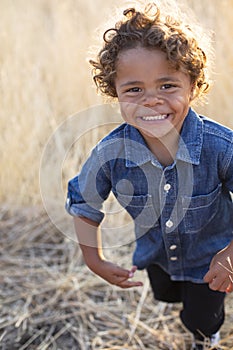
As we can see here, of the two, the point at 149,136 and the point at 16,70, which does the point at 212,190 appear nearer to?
the point at 149,136

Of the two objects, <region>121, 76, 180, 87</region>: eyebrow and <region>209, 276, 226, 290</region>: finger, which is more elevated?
<region>121, 76, 180, 87</region>: eyebrow

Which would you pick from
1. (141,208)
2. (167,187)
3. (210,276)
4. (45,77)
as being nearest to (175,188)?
(167,187)

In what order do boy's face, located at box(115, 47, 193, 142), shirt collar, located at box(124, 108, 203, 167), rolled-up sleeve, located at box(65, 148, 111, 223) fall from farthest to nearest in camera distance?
rolled-up sleeve, located at box(65, 148, 111, 223) < shirt collar, located at box(124, 108, 203, 167) < boy's face, located at box(115, 47, 193, 142)

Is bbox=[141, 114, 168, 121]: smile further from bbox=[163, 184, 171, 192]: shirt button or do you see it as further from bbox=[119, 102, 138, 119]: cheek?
bbox=[163, 184, 171, 192]: shirt button

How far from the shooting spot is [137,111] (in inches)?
53.8

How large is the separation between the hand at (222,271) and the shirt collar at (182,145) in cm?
24

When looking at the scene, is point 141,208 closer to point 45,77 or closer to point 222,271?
point 222,271

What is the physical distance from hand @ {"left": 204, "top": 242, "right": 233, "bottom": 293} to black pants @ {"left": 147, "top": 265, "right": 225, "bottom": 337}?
0.28 meters

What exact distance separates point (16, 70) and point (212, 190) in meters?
1.98

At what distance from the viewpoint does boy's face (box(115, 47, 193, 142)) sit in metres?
1.32

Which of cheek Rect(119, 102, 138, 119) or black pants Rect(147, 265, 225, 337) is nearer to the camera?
cheek Rect(119, 102, 138, 119)

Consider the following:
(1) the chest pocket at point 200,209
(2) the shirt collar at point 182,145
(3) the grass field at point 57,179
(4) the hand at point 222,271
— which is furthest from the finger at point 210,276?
(3) the grass field at point 57,179

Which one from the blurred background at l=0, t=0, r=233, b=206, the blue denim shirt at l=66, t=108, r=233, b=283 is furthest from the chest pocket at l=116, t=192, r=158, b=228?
the blurred background at l=0, t=0, r=233, b=206

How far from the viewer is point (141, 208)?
5.01ft
